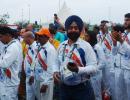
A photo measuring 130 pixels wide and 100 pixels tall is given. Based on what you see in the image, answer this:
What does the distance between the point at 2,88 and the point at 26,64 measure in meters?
1.65

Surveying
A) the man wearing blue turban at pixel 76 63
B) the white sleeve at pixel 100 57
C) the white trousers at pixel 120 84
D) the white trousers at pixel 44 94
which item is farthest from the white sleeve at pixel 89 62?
the white sleeve at pixel 100 57

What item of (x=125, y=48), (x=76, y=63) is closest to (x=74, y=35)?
A: (x=76, y=63)

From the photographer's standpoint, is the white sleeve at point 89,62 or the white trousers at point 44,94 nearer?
the white sleeve at point 89,62

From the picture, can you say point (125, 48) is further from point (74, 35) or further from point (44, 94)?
point (74, 35)

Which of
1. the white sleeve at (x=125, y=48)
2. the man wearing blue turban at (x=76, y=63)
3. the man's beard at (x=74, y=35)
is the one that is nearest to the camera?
the man wearing blue turban at (x=76, y=63)

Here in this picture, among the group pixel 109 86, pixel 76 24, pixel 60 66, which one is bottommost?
pixel 109 86

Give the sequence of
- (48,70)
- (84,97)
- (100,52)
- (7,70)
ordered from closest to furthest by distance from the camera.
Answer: (84,97) < (7,70) < (48,70) < (100,52)

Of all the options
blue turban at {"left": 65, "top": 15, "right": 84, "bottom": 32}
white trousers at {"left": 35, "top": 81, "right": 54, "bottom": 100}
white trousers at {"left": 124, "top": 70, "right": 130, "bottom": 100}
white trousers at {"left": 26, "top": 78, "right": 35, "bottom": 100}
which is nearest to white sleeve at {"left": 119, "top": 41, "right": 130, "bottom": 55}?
white trousers at {"left": 124, "top": 70, "right": 130, "bottom": 100}


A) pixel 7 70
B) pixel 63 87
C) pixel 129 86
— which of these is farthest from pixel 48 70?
pixel 63 87

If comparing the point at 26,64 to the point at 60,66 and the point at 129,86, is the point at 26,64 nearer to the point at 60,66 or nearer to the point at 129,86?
the point at 129,86

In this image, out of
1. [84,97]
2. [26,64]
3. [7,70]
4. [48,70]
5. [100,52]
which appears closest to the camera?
[84,97]

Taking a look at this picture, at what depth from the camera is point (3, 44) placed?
8.66 m

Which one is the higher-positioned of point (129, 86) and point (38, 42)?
point (38, 42)

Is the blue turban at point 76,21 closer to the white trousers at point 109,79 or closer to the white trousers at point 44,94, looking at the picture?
the white trousers at point 44,94
